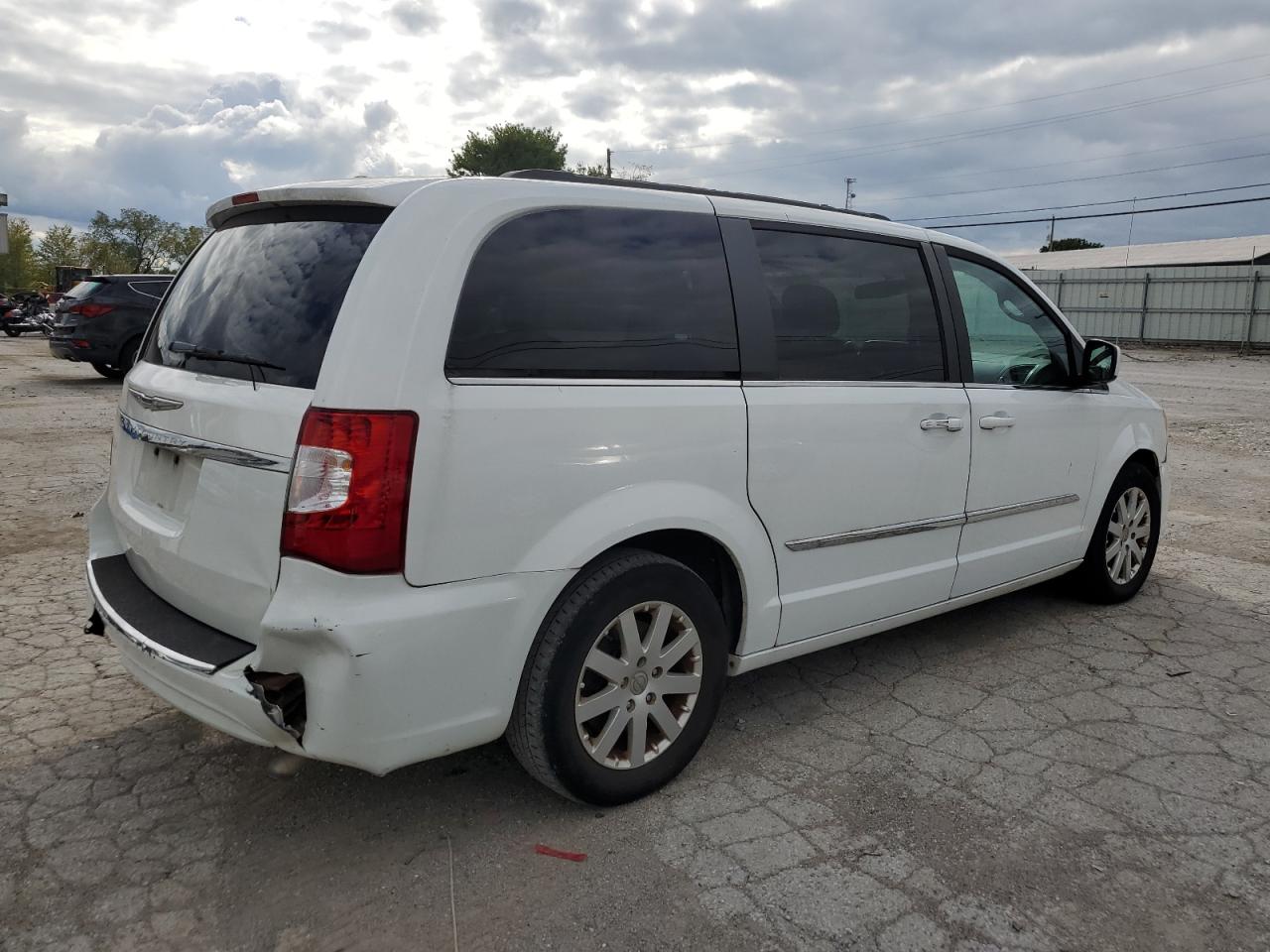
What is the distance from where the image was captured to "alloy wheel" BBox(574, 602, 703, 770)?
8.82 ft

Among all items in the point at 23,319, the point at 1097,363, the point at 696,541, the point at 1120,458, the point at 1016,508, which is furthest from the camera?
the point at 23,319

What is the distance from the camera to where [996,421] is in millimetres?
3801

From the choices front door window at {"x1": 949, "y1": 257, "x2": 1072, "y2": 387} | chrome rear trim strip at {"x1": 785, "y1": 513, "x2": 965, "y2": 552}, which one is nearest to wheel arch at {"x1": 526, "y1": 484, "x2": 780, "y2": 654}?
chrome rear trim strip at {"x1": 785, "y1": 513, "x2": 965, "y2": 552}

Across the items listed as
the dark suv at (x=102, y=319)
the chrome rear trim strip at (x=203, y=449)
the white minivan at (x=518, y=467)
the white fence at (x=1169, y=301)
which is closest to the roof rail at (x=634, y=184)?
the white minivan at (x=518, y=467)

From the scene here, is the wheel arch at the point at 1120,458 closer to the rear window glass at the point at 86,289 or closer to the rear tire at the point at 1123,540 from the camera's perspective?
the rear tire at the point at 1123,540

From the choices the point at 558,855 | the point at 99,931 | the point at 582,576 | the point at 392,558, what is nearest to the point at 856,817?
the point at 558,855

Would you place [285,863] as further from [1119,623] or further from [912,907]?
[1119,623]

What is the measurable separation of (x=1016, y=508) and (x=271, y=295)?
2.98m

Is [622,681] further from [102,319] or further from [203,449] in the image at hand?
[102,319]

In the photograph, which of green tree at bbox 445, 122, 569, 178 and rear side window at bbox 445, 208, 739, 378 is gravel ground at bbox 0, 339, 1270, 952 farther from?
green tree at bbox 445, 122, 569, 178

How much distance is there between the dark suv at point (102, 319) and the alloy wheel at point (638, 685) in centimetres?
1310

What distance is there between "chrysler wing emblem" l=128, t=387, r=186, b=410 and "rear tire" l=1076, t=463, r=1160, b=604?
396 cm

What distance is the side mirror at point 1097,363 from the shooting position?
4.33 metres

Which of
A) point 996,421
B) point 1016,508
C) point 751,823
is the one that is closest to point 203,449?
point 751,823
